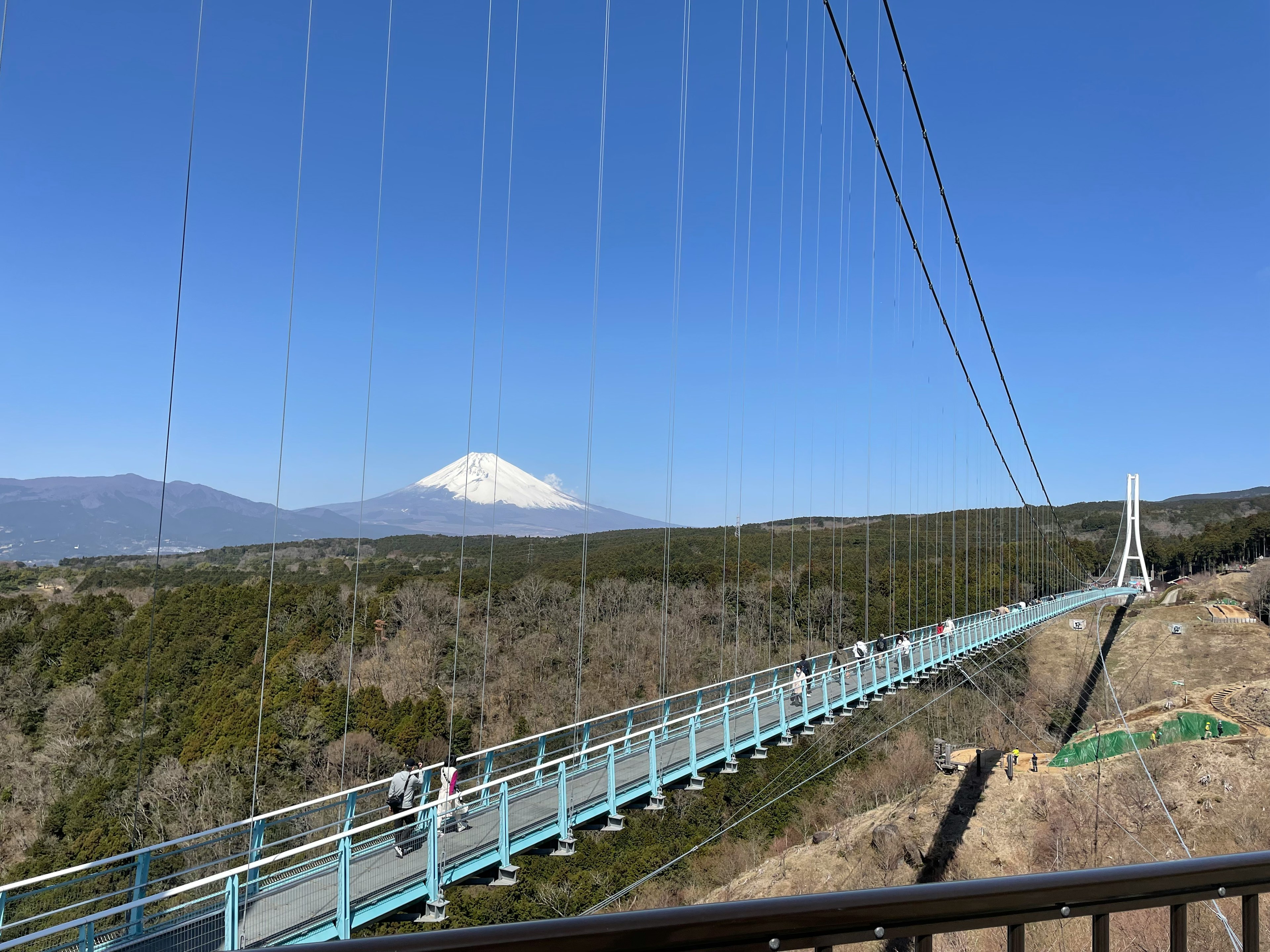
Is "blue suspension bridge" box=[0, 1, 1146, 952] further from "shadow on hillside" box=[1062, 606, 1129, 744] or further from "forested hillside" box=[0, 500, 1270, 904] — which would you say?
"shadow on hillside" box=[1062, 606, 1129, 744]

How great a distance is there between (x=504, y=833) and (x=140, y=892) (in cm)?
308

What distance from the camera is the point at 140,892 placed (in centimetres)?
540

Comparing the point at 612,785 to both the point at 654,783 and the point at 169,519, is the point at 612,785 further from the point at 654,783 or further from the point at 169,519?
the point at 169,519

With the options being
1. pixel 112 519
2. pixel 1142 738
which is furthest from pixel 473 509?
pixel 1142 738

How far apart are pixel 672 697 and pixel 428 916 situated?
4.95 meters

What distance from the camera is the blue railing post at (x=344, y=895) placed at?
6.12 m

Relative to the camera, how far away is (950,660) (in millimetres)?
18594

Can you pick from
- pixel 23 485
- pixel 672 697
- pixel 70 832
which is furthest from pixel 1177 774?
pixel 23 485

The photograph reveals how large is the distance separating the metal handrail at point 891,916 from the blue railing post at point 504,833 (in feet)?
22.9

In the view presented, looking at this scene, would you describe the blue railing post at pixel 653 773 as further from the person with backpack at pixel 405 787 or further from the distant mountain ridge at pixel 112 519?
the distant mountain ridge at pixel 112 519

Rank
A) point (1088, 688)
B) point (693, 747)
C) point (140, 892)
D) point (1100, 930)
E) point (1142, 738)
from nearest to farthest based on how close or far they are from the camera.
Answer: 1. point (1100, 930)
2. point (140, 892)
3. point (693, 747)
4. point (1142, 738)
5. point (1088, 688)

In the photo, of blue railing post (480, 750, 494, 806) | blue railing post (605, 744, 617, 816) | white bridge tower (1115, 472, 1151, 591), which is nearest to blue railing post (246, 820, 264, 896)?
blue railing post (480, 750, 494, 806)

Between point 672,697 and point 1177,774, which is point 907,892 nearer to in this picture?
point 672,697

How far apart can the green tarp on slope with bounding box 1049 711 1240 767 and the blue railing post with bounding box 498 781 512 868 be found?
23426 mm
